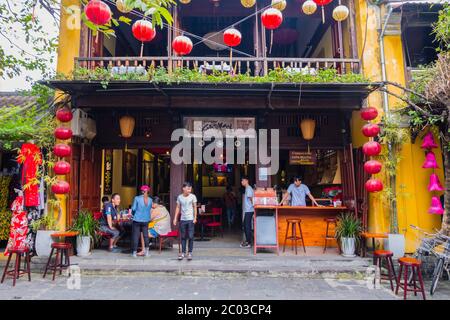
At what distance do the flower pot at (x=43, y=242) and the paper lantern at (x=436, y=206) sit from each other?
368 inches

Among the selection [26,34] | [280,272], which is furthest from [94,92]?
[280,272]

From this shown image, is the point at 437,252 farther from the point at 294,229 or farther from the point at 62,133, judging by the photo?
the point at 62,133

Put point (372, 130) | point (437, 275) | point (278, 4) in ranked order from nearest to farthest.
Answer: point (437, 275), point (278, 4), point (372, 130)

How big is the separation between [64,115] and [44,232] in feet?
9.55

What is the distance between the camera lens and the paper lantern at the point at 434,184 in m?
8.03

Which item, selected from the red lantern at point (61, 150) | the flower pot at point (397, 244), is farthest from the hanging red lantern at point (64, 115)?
the flower pot at point (397, 244)

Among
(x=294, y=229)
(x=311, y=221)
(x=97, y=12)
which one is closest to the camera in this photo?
(x=97, y=12)

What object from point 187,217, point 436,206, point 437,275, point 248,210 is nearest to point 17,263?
point 187,217

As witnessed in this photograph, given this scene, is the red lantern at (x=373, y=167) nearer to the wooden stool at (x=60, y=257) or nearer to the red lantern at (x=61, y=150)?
the wooden stool at (x=60, y=257)

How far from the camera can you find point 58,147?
25.7 ft

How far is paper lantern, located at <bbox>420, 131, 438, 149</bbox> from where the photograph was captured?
26.6ft

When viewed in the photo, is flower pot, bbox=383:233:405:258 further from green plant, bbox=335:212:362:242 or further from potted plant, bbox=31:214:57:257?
potted plant, bbox=31:214:57:257

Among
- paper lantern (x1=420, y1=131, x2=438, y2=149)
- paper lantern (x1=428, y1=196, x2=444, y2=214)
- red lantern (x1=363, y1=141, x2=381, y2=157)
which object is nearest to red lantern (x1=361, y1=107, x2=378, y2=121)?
red lantern (x1=363, y1=141, x2=381, y2=157)

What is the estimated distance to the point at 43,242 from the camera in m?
8.00
